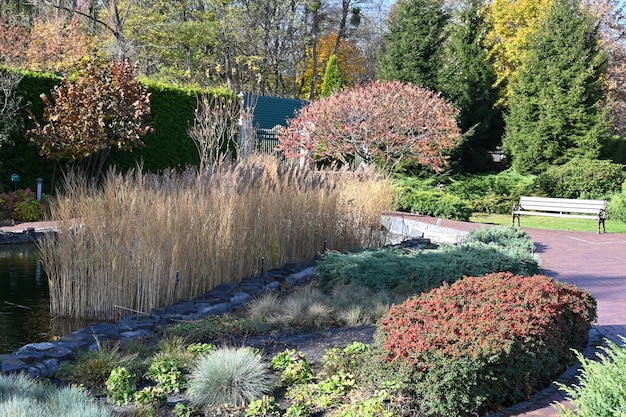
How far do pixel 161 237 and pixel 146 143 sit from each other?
35.1ft

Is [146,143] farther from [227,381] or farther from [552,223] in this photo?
[227,381]

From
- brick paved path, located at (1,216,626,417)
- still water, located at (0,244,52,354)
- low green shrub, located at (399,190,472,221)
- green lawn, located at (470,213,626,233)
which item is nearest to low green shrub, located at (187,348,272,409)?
brick paved path, located at (1,216,626,417)

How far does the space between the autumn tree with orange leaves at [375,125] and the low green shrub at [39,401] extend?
1110cm

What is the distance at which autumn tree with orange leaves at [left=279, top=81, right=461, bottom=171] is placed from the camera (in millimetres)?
14766

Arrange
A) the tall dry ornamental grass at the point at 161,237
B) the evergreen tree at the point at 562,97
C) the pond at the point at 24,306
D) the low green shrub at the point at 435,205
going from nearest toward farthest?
the pond at the point at 24,306
the tall dry ornamental grass at the point at 161,237
the low green shrub at the point at 435,205
the evergreen tree at the point at 562,97

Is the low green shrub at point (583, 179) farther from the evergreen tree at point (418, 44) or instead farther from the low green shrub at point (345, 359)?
the low green shrub at point (345, 359)

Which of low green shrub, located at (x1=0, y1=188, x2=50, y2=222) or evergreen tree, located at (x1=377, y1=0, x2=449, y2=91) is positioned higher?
evergreen tree, located at (x1=377, y1=0, x2=449, y2=91)

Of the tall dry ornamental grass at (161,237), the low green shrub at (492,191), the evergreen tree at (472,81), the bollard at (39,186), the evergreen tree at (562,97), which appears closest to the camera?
the tall dry ornamental grass at (161,237)

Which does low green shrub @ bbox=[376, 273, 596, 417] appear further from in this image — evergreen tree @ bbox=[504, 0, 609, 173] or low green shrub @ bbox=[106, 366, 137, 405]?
evergreen tree @ bbox=[504, 0, 609, 173]

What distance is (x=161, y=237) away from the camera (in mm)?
6043

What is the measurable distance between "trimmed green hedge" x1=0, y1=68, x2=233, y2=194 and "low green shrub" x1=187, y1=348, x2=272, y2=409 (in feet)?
29.8

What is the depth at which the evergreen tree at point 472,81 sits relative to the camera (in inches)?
897

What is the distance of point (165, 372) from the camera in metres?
4.03

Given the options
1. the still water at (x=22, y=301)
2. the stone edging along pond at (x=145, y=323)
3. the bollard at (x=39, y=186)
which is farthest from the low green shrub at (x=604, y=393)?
the bollard at (x=39, y=186)
